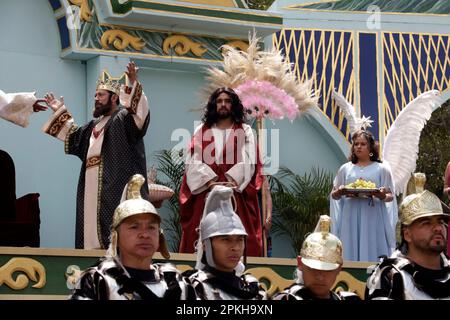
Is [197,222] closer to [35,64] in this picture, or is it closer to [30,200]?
[30,200]

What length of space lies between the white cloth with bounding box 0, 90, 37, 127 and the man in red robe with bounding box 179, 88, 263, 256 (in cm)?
136

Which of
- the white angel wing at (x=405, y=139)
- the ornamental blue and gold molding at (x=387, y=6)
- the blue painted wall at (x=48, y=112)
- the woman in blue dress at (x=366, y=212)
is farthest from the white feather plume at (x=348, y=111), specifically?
the woman in blue dress at (x=366, y=212)

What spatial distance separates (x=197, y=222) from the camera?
29.7 feet

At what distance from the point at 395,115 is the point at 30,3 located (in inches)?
184

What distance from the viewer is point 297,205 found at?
489 inches

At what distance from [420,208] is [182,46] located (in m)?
5.97

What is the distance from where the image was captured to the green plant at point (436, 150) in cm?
1995

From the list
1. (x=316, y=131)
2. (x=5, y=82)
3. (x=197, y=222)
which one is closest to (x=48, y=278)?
(x=197, y=222)

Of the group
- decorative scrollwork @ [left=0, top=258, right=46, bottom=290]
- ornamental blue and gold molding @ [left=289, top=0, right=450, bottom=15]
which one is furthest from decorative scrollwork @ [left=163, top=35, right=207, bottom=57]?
decorative scrollwork @ [left=0, top=258, right=46, bottom=290]

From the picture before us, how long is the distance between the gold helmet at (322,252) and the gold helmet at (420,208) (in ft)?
1.37

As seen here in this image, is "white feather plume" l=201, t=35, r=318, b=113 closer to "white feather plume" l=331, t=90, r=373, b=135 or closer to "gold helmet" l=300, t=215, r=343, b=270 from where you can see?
"white feather plume" l=331, t=90, r=373, b=135

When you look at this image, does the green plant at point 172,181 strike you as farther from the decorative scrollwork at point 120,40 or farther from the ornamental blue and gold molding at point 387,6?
the ornamental blue and gold molding at point 387,6

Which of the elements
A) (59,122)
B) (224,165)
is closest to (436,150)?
(224,165)

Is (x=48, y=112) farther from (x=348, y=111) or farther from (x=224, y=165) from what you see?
(x=348, y=111)
